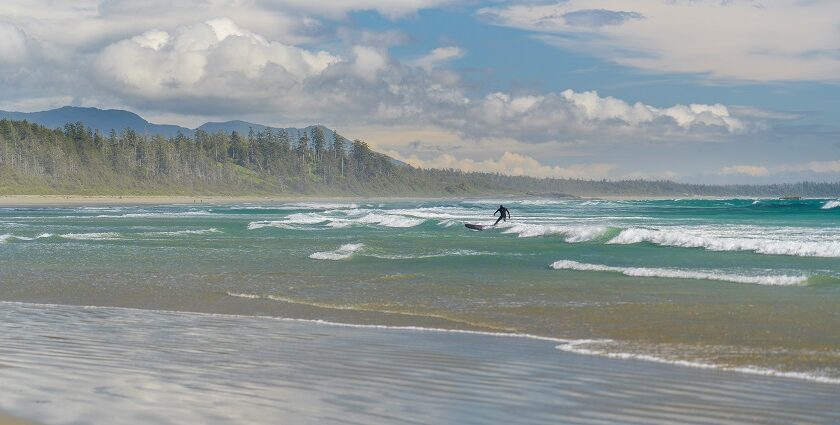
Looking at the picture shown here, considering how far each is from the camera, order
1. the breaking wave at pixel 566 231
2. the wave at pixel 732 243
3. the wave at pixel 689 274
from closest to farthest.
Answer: the wave at pixel 689 274 → the wave at pixel 732 243 → the breaking wave at pixel 566 231

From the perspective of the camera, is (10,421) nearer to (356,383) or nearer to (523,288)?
(356,383)

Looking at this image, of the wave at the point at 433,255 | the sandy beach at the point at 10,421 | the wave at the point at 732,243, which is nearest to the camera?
the sandy beach at the point at 10,421

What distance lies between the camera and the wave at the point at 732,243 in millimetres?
30516

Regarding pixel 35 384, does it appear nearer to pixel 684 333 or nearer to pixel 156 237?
pixel 684 333

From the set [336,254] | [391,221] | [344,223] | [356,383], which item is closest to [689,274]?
[336,254]

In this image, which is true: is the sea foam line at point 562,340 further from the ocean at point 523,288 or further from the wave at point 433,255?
the wave at point 433,255

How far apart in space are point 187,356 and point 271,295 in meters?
8.10

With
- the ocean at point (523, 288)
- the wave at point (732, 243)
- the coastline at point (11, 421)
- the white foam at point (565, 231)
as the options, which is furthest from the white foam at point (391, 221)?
the coastline at point (11, 421)

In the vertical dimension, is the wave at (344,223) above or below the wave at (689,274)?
above

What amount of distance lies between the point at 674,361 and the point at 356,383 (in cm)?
446

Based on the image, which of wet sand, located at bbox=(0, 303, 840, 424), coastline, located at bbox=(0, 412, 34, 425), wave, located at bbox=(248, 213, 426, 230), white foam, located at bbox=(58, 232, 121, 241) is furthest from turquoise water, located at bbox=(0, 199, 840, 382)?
wave, located at bbox=(248, 213, 426, 230)

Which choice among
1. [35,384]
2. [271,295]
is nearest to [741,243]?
[271,295]

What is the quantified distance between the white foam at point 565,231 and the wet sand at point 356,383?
89.1 feet

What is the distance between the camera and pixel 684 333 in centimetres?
1433
